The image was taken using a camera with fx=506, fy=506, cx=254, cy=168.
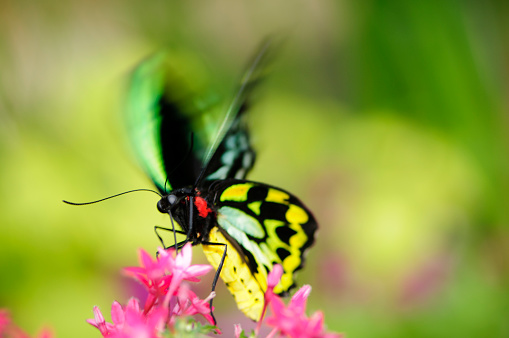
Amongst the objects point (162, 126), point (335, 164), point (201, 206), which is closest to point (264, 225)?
point (201, 206)

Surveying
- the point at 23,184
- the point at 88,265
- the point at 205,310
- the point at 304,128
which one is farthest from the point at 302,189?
the point at 205,310

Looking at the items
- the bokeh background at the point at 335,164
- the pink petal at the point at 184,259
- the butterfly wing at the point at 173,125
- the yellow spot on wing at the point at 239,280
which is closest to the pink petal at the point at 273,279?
the pink petal at the point at 184,259

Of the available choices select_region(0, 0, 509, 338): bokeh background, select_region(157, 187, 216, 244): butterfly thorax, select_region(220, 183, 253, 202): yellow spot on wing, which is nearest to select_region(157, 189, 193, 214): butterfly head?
select_region(157, 187, 216, 244): butterfly thorax

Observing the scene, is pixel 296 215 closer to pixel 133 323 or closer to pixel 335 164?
pixel 133 323

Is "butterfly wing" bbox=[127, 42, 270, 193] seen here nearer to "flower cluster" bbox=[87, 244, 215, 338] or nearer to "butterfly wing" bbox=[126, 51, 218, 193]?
"butterfly wing" bbox=[126, 51, 218, 193]

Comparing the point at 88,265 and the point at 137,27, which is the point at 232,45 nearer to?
the point at 137,27
